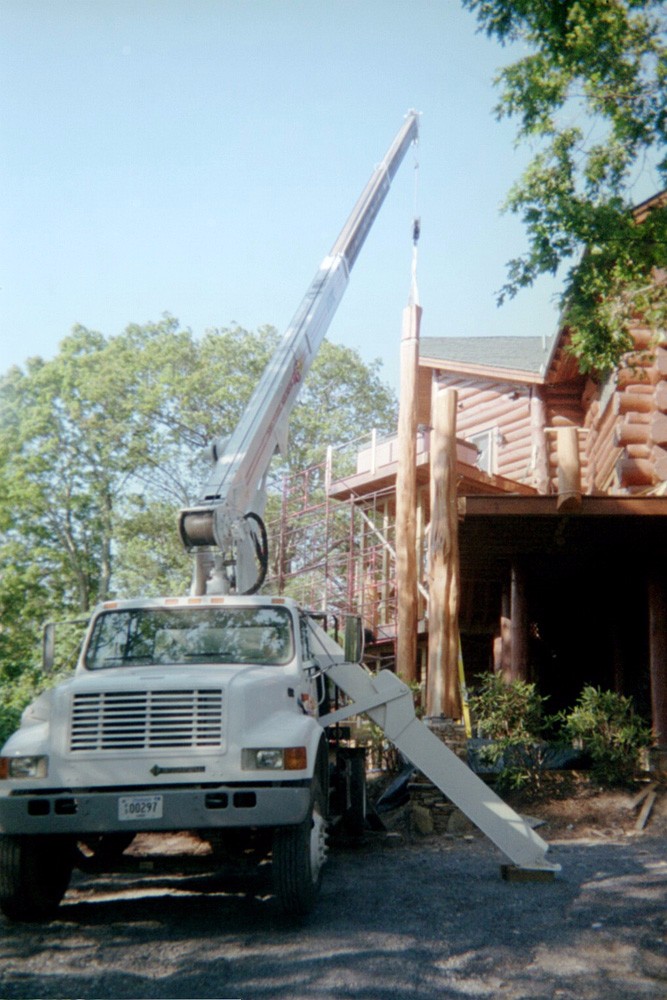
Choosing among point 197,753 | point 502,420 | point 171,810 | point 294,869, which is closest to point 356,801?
point 294,869

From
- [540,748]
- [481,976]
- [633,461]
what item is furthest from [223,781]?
[633,461]

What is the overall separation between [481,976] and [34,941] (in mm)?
3058

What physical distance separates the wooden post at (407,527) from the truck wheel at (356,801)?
4157mm

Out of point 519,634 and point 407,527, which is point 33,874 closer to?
point 407,527

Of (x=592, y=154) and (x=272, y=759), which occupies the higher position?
(x=592, y=154)

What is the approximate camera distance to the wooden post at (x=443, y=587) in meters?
13.1

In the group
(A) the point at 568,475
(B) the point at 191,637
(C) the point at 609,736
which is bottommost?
(C) the point at 609,736

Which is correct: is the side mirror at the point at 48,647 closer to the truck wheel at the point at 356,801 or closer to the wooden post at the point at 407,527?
the truck wheel at the point at 356,801

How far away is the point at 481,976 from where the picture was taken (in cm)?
550

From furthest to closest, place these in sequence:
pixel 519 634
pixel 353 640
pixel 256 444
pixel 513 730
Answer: pixel 519 634 → pixel 513 730 → pixel 256 444 → pixel 353 640

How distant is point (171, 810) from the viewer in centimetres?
678

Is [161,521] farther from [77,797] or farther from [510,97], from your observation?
[77,797]

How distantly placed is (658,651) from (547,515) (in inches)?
106

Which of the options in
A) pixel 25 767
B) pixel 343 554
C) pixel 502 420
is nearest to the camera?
pixel 25 767
